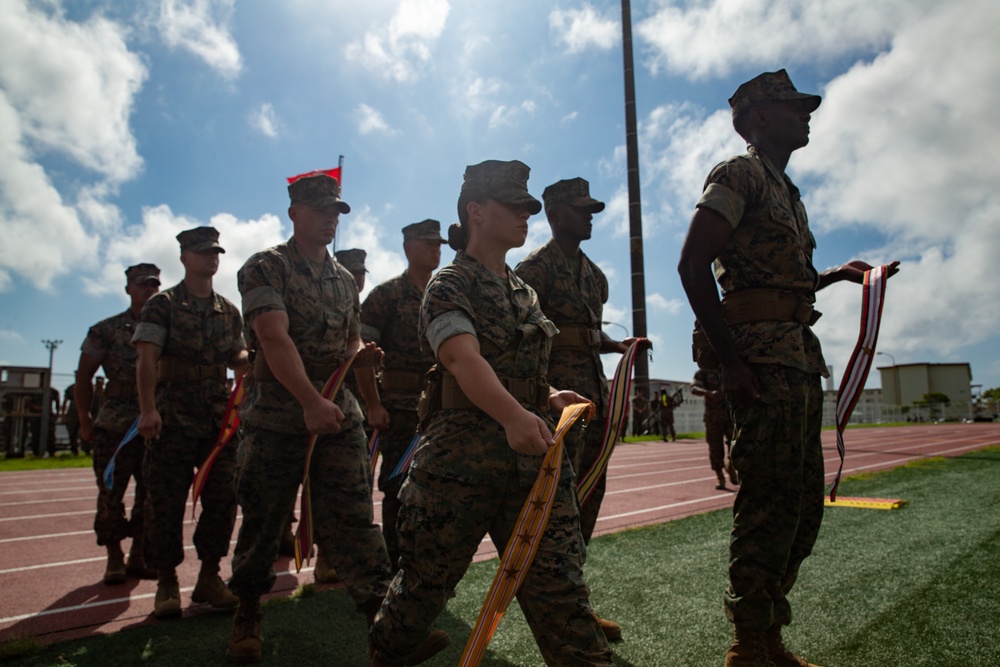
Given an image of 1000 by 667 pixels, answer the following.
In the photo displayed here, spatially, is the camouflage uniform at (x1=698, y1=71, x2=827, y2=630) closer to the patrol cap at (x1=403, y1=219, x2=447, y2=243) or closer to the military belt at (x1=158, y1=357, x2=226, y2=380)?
the patrol cap at (x1=403, y1=219, x2=447, y2=243)

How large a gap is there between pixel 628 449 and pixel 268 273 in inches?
662

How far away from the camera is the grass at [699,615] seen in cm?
312

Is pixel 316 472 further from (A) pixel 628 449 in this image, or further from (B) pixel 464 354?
(A) pixel 628 449

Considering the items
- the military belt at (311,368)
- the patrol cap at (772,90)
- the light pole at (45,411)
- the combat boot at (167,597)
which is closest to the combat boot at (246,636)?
the combat boot at (167,597)

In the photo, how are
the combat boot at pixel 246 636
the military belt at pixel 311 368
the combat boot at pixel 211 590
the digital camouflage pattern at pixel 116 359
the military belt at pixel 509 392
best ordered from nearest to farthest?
1. the military belt at pixel 509 392
2. the combat boot at pixel 246 636
3. the military belt at pixel 311 368
4. the combat boot at pixel 211 590
5. the digital camouflage pattern at pixel 116 359

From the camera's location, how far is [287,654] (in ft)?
10.8

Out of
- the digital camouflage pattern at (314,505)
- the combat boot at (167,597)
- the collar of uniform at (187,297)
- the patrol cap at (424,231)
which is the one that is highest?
the patrol cap at (424,231)

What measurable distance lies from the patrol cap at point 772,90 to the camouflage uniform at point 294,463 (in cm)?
236

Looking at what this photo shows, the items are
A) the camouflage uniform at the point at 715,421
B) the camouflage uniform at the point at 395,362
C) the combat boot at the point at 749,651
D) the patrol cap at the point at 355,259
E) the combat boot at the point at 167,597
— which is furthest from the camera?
the camouflage uniform at the point at 715,421

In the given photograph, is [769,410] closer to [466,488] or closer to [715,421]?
[466,488]

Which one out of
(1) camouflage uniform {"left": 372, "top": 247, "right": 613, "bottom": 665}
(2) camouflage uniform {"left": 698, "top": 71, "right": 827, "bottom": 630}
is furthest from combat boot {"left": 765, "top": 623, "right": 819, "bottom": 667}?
(1) camouflage uniform {"left": 372, "top": 247, "right": 613, "bottom": 665}

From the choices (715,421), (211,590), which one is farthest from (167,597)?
(715,421)

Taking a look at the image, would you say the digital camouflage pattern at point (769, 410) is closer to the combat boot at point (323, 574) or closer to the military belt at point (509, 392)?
the military belt at point (509, 392)

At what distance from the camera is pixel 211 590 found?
164 inches
